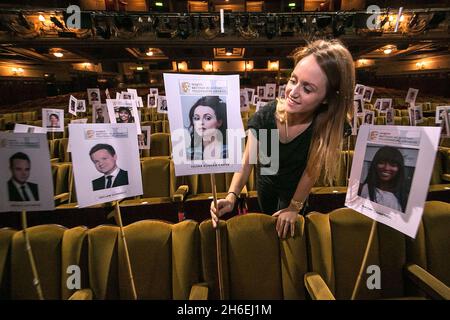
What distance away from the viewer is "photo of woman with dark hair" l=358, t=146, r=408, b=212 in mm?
810

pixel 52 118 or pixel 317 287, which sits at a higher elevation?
pixel 52 118

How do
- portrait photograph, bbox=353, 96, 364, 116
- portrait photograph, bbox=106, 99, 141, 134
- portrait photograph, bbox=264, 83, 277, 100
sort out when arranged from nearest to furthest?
portrait photograph, bbox=106, 99, 141, 134
portrait photograph, bbox=353, 96, 364, 116
portrait photograph, bbox=264, 83, 277, 100

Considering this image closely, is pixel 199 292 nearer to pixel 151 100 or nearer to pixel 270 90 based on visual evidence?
pixel 270 90

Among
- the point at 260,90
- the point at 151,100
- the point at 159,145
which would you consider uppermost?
the point at 260,90

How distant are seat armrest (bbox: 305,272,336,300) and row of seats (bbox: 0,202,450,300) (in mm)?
12

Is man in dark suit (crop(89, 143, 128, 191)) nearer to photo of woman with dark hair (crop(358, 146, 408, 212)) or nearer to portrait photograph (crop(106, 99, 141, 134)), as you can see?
photo of woman with dark hair (crop(358, 146, 408, 212))

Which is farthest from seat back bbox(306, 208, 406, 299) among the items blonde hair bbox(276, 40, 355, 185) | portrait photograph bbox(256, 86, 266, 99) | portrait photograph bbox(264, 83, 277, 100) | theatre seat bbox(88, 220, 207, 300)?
portrait photograph bbox(256, 86, 266, 99)

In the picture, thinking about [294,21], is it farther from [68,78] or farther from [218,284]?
[68,78]

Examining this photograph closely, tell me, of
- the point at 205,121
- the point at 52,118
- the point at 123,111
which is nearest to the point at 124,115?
the point at 123,111

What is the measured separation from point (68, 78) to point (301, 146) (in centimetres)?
1733

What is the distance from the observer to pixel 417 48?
12.3 metres

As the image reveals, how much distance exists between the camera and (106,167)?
951 mm

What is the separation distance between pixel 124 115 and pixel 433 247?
223 cm
